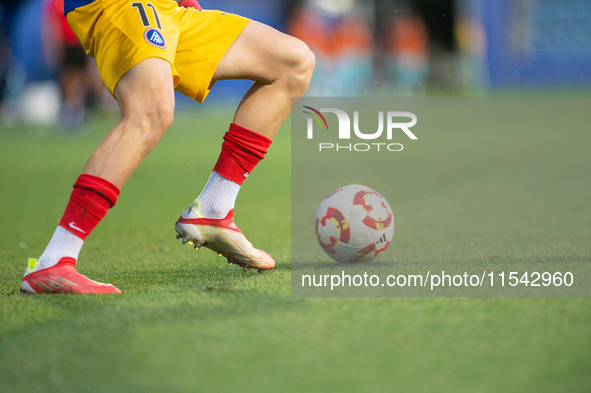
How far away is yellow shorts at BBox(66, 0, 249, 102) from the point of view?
227 cm

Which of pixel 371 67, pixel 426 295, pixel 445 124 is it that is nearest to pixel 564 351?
pixel 426 295

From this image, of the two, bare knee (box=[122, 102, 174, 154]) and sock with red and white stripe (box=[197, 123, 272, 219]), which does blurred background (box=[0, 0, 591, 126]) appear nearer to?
sock with red and white stripe (box=[197, 123, 272, 219])

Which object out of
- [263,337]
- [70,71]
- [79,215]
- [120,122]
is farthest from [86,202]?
[70,71]

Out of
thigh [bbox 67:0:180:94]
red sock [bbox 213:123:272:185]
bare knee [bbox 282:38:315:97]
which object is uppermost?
bare knee [bbox 282:38:315:97]

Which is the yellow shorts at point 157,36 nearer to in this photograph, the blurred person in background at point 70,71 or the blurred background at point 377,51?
the blurred person in background at point 70,71

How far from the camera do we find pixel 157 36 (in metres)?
2.29

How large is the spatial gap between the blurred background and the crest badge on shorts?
10193 mm

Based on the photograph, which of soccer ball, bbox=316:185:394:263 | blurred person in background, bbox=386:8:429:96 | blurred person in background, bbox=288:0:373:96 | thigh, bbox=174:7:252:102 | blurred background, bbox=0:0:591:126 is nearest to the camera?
thigh, bbox=174:7:252:102

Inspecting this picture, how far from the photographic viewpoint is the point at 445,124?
1209cm

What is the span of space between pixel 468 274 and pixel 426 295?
0.39 meters

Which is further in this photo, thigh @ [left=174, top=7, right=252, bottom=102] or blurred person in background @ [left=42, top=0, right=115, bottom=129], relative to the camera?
blurred person in background @ [left=42, top=0, right=115, bottom=129]

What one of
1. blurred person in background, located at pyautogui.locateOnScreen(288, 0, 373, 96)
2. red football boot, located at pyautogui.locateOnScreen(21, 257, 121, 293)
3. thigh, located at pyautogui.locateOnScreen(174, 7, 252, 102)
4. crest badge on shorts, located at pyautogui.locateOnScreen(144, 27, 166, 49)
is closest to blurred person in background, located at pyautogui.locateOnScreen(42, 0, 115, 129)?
blurred person in background, located at pyautogui.locateOnScreen(288, 0, 373, 96)

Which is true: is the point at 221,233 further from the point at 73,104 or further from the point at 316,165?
the point at 73,104

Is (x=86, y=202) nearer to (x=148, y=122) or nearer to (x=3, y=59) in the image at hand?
(x=148, y=122)
